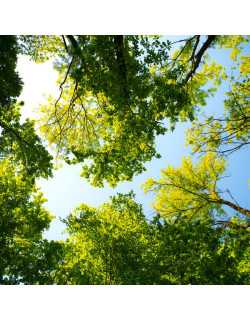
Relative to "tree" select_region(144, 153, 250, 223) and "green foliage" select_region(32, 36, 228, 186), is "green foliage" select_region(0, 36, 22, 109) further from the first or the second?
"tree" select_region(144, 153, 250, 223)

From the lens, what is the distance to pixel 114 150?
39.7 ft

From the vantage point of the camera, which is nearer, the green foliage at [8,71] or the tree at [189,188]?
the green foliage at [8,71]

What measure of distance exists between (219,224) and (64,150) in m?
5.95

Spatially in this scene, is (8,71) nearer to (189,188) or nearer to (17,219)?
(17,219)

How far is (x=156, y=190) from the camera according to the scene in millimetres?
16188

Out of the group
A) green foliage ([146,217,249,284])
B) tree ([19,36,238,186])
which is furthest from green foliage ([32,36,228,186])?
green foliage ([146,217,249,284])

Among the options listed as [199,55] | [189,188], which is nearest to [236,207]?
[189,188]

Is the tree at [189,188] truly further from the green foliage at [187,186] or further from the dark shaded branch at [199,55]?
the dark shaded branch at [199,55]

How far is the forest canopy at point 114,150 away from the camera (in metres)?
9.73

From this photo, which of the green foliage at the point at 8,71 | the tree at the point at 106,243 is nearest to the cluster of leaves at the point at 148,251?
the tree at the point at 106,243
